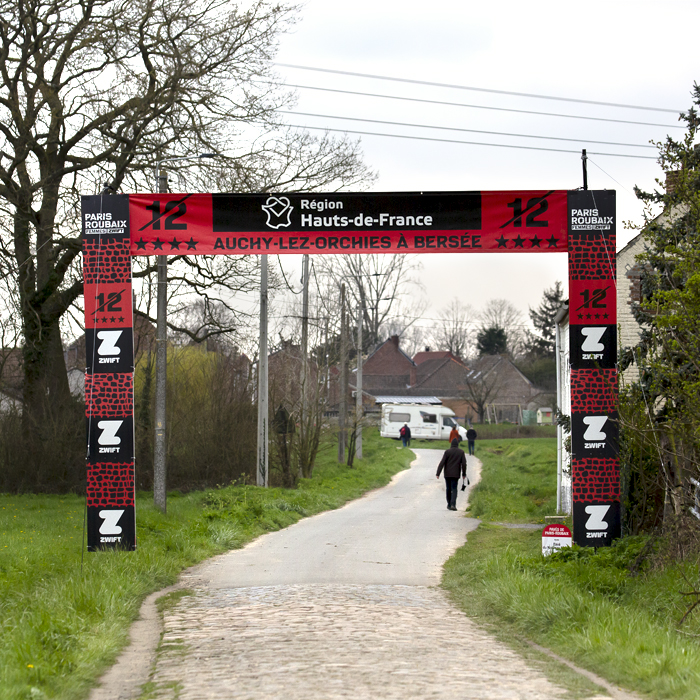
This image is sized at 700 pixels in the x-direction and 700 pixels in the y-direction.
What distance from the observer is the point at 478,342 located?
302ft

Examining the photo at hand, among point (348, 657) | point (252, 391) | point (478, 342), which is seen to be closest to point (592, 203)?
point (348, 657)

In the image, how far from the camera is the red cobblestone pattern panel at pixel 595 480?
11391mm

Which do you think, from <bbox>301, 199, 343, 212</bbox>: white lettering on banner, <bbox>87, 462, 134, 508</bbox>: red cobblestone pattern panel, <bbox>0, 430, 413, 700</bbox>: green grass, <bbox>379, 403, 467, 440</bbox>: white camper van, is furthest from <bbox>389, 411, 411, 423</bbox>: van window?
<bbox>301, 199, 343, 212</bbox>: white lettering on banner

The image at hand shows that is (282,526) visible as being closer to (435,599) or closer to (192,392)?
(435,599)

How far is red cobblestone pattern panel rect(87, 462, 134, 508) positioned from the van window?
4538 centimetres

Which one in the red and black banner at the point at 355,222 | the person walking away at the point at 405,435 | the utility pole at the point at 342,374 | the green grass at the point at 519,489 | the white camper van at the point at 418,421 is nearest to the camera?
the red and black banner at the point at 355,222

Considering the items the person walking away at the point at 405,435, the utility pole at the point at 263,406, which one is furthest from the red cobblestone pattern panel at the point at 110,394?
the person walking away at the point at 405,435

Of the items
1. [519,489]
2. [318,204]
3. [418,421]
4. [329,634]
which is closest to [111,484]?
[318,204]

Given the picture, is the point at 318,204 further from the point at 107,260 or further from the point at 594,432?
the point at 594,432

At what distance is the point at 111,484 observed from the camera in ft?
39.0

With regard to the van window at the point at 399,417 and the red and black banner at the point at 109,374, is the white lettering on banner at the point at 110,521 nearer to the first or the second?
the red and black banner at the point at 109,374

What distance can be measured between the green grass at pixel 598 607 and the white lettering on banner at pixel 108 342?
211 inches

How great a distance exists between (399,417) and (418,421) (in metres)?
1.41

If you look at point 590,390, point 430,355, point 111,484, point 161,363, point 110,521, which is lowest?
point 110,521
